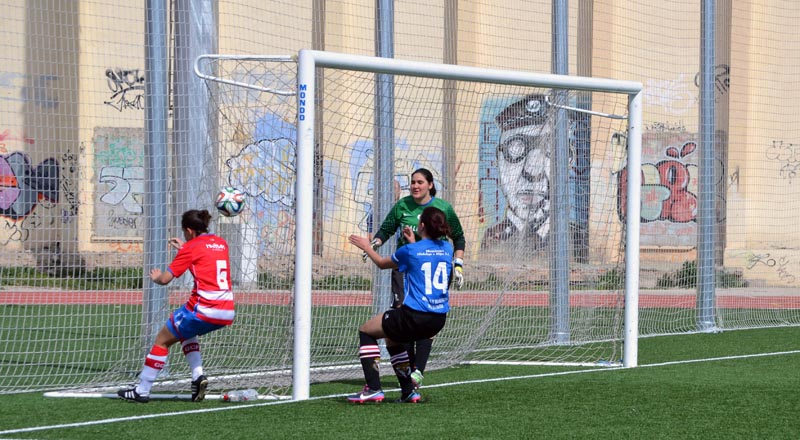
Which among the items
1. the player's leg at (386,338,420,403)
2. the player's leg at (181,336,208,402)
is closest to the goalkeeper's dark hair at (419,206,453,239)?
the player's leg at (386,338,420,403)

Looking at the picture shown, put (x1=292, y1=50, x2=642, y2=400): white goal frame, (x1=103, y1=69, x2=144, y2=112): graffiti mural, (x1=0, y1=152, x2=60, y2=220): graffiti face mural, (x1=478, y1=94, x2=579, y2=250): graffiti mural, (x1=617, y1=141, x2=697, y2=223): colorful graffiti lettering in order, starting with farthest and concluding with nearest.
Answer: (x1=617, y1=141, x2=697, y2=223): colorful graffiti lettering < (x1=478, y1=94, x2=579, y2=250): graffiti mural < (x1=103, y1=69, x2=144, y2=112): graffiti mural < (x1=0, y1=152, x2=60, y2=220): graffiti face mural < (x1=292, y1=50, x2=642, y2=400): white goal frame

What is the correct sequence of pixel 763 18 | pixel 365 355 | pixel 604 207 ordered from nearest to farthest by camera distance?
1. pixel 365 355
2. pixel 604 207
3. pixel 763 18

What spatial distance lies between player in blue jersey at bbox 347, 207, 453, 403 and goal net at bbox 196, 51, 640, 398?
644 millimetres

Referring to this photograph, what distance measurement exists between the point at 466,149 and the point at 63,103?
412cm

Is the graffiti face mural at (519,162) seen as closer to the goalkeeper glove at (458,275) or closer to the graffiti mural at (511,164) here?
the graffiti mural at (511,164)

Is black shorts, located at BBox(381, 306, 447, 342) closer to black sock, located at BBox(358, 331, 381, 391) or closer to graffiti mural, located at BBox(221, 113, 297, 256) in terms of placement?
black sock, located at BBox(358, 331, 381, 391)

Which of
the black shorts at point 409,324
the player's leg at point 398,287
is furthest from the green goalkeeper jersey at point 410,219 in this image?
the black shorts at point 409,324

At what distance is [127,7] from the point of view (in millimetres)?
11219

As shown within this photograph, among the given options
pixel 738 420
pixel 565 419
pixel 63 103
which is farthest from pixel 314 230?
pixel 738 420

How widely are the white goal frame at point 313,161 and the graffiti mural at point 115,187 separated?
3224 millimetres

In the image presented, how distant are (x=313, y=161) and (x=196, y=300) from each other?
1.50m

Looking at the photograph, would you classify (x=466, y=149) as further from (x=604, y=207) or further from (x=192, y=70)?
(x=192, y=70)

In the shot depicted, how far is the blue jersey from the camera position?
26.7 feet

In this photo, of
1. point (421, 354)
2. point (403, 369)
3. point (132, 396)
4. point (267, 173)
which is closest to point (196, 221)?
point (132, 396)
